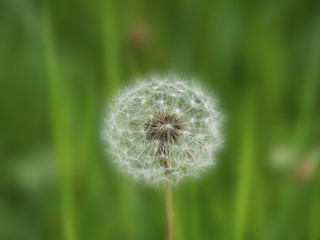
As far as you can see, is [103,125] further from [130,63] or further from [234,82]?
[234,82]

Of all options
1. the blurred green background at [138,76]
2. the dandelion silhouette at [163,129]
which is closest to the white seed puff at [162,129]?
the dandelion silhouette at [163,129]

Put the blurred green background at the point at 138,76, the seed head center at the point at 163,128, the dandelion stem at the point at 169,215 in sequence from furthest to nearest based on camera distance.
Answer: the blurred green background at the point at 138,76 → the seed head center at the point at 163,128 → the dandelion stem at the point at 169,215

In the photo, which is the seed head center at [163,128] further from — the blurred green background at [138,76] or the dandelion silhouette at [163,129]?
the blurred green background at [138,76]

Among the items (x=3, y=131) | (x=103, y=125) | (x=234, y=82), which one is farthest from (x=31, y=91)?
(x=103, y=125)

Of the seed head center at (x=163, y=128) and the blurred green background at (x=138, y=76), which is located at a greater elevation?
the blurred green background at (x=138, y=76)

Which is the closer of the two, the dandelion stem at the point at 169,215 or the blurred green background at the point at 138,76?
the dandelion stem at the point at 169,215

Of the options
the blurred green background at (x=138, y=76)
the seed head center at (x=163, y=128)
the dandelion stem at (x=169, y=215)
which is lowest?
the dandelion stem at (x=169, y=215)

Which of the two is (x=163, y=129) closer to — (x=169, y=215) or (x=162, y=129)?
(x=162, y=129)
